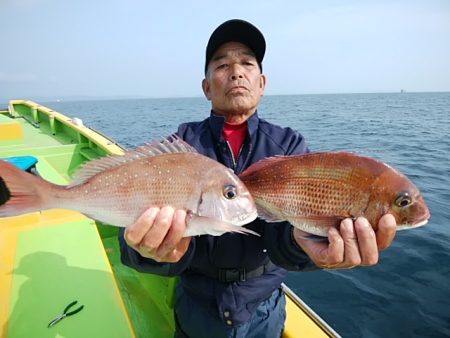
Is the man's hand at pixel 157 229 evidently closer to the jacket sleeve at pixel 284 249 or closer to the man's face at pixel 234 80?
the jacket sleeve at pixel 284 249

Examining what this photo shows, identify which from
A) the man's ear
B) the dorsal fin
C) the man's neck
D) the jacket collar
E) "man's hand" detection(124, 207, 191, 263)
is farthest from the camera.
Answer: the man's ear

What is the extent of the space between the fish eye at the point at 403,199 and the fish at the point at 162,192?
826 millimetres

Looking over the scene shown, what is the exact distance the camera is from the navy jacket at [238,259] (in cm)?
215

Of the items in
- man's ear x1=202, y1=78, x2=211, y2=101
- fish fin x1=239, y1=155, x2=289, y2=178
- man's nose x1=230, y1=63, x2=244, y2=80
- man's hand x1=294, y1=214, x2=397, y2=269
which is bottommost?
man's hand x1=294, y1=214, x2=397, y2=269

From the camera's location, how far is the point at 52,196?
1.75 meters

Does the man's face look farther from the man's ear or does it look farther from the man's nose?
the man's ear

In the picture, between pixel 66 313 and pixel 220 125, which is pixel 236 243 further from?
pixel 66 313

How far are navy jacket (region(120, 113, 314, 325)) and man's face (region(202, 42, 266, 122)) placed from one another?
14 centimetres

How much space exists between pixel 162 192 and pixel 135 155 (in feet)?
1.14

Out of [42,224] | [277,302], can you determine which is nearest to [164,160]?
[277,302]

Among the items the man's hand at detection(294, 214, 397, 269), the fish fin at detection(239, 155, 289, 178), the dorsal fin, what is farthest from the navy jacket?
the dorsal fin

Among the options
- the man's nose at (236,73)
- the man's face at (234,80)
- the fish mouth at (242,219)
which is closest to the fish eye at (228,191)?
the fish mouth at (242,219)

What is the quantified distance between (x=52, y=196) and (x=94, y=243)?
1.24 m

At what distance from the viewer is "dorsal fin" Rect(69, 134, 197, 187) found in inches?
75.7
